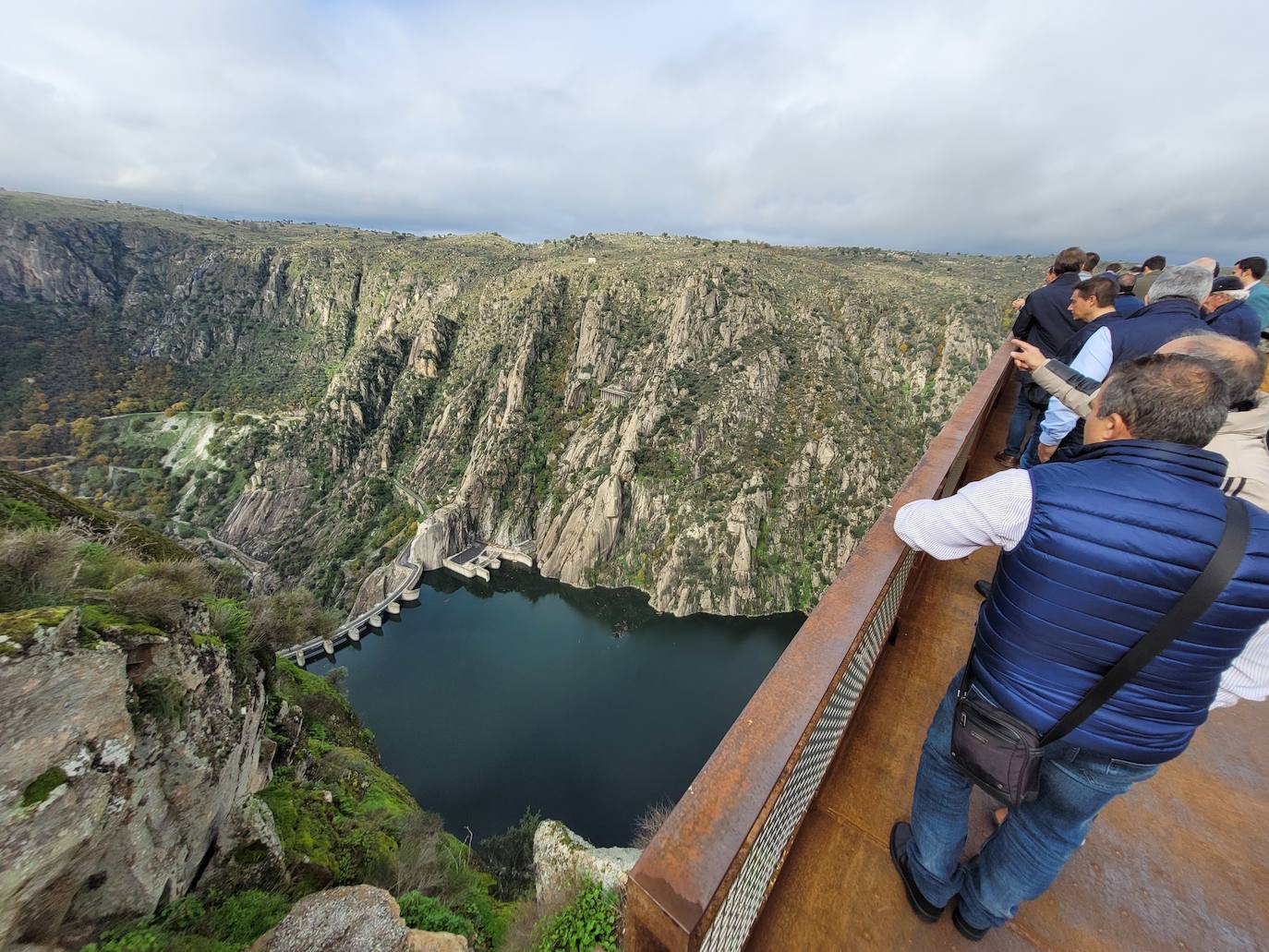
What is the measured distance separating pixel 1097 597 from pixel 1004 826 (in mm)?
1004

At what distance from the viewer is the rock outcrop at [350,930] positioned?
5.66 m

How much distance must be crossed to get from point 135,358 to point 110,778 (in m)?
108

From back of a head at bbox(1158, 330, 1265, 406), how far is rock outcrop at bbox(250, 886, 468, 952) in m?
8.81

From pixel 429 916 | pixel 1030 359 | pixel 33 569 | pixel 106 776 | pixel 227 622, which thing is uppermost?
pixel 1030 359

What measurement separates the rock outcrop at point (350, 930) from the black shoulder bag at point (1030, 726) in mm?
7476

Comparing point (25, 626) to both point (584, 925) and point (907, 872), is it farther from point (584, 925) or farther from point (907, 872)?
point (907, 872)

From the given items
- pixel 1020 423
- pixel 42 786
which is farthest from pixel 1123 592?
pixel 42 786

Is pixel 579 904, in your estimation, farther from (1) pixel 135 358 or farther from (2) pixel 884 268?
(1) pixel 135 358

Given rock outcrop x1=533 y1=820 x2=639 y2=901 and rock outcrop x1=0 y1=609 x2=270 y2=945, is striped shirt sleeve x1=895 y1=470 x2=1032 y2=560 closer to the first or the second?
rock outcrop x1=533 y1=820 x2=639 y2=901

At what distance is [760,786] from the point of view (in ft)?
4.34

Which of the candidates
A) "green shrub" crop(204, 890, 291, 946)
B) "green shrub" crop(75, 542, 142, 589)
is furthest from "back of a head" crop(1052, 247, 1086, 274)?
"green shrub" crop(75, 542, 142, 589)

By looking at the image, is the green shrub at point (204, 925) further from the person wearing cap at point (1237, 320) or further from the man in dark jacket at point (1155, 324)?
the person wearing cap at point (1237, 320)

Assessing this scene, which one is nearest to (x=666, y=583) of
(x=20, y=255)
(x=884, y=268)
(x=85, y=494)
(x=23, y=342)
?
(x=884, y=268)

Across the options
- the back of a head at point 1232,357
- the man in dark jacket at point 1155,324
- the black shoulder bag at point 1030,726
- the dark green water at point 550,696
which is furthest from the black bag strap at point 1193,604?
the dark green water at point 550,696
